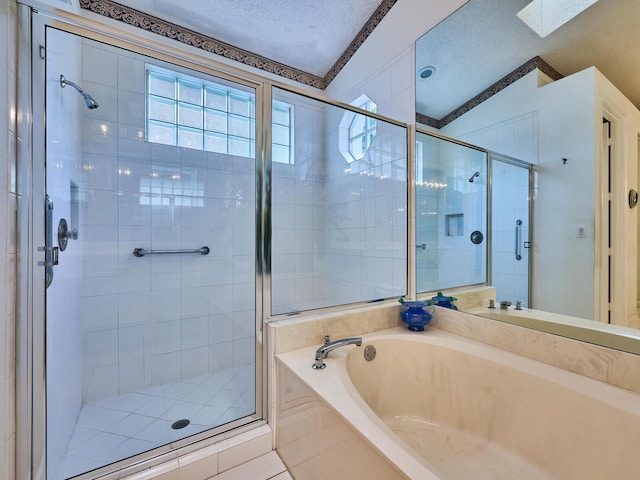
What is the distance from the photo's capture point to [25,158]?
3.06 feet

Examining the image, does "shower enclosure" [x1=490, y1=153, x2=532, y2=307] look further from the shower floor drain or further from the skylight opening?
the shower floor drain

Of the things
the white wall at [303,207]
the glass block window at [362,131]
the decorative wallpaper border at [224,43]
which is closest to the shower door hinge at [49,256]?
the white wall at [303,207]

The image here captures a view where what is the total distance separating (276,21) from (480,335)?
104 inches

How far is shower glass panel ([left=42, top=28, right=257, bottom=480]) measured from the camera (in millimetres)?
1300

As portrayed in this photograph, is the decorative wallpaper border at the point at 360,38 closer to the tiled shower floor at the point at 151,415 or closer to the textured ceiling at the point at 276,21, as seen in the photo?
the textured ceiling at the point at 276,21

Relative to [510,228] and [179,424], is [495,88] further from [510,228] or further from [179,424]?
[179,424]

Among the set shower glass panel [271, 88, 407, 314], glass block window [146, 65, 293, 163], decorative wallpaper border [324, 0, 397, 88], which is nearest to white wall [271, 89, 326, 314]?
shower glass panel [271, 88, 407, 314]

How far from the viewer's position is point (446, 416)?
129 centimetres

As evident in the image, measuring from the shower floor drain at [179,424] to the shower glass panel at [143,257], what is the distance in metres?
0.01

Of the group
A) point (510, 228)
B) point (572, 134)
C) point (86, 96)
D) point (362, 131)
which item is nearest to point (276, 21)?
point (362, 131)

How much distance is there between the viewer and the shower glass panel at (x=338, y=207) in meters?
2.03

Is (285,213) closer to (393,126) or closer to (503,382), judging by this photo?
(393,126)

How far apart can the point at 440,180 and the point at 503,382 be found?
1298mm

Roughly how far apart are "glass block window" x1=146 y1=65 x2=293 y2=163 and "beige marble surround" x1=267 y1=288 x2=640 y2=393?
4.64ft
